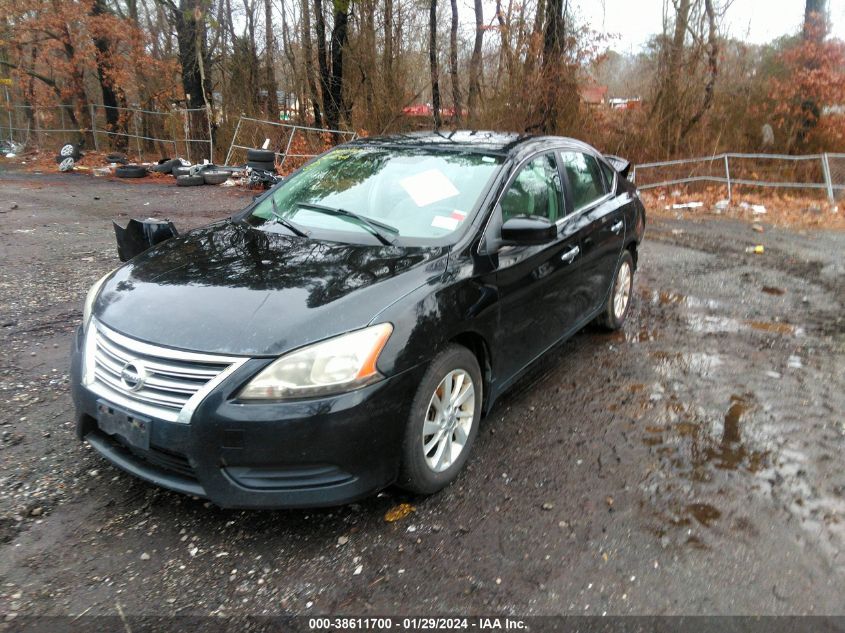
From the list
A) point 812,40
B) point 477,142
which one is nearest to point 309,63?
point 812,40

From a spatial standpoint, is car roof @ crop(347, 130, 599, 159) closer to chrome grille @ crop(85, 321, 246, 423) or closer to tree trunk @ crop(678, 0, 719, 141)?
chrome grille @ crop(85, 321, 246, 423)

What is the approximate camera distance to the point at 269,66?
2505cm

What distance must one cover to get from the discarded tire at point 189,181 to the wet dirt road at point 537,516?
33.3 ft

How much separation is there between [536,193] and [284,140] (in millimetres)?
14471

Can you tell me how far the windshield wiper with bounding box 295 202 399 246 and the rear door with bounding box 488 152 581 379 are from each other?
0.56 m

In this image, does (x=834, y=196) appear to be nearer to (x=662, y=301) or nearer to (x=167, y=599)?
(x=662, y=301)

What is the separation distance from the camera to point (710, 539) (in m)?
2.82

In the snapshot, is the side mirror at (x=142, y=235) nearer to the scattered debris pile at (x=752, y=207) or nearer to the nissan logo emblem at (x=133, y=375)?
the nissan logo emblem at (x=133, y=375)

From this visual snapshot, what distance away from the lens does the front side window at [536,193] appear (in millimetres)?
3715

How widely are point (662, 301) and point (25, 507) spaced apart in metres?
5.70

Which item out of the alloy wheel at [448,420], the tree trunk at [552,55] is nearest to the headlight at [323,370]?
the alloy wheel at [448,420]

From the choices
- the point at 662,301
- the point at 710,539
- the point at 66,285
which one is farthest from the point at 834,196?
the point at 66,285

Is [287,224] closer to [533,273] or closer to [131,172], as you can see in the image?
[533,273]

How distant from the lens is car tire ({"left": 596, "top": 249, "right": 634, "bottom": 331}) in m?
5.15
